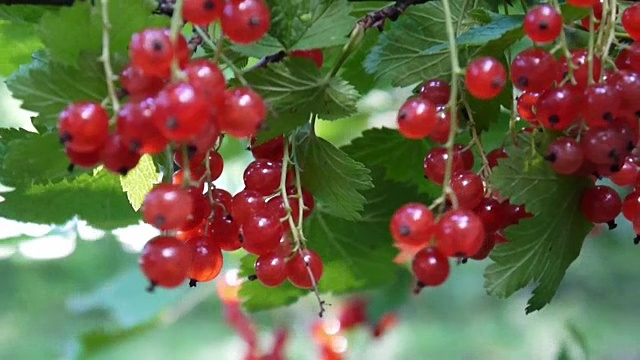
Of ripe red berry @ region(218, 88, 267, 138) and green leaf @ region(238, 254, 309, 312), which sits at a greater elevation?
ripe red berry @ region(218, 88, 267, 138)

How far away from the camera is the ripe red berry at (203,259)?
1.58ft

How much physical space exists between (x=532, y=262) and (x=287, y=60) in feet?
0.76

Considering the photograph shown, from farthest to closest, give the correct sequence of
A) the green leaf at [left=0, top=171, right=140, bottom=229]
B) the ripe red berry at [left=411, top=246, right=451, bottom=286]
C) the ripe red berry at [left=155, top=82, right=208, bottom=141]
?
the green leaf at [left=0, top=171, right=140, bottom=229], the ripe red berry at [left=411, top=246, right=451, bottom=286], the ripe red berry at [left=155, top=82, right=208, bottom=141]

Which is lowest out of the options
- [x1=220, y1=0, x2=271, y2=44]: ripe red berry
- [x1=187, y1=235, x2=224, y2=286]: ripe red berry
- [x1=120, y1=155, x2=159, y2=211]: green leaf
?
[x1=187, y1=235, x2=224, y2=286]: ripe red berry

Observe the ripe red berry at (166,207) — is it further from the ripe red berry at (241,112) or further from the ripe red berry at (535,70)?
the ripe red berry at (535,70)

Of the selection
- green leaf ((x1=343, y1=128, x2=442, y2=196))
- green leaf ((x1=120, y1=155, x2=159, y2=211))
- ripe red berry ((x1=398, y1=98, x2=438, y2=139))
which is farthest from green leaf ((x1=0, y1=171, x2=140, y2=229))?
ripe red berry ((x1=398, y1=98, x2=438, y2=139))

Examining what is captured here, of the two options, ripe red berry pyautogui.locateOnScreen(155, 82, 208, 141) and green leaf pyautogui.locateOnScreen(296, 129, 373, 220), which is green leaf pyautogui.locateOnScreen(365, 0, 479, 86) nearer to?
green leaf pyautogui.locateOnScreen(296, 129, 373, 220)

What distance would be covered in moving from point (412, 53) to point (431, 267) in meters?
0.20

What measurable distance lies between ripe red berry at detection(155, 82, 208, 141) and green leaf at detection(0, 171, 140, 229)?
340 millimetres

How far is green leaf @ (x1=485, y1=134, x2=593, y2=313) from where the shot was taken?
0.54 m

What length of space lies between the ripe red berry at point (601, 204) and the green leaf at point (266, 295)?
1.28 feet

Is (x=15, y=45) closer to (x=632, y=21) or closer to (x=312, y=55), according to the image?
(x=312, y=55)

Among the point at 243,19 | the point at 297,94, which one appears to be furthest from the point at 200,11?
the point at 297,94

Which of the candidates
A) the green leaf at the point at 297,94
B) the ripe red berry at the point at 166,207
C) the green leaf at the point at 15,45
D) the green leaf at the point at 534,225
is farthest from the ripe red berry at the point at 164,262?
the green leaf at the point at 15,45
